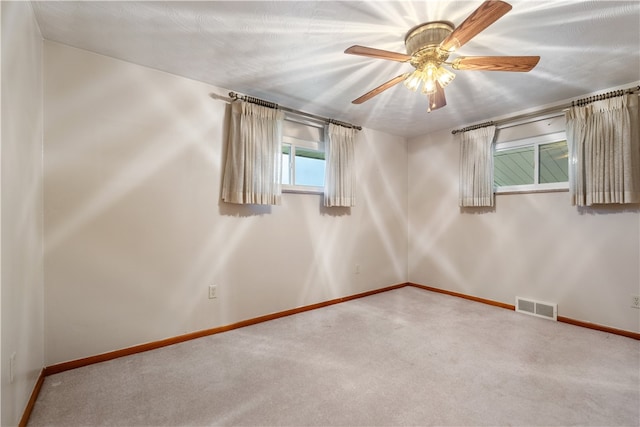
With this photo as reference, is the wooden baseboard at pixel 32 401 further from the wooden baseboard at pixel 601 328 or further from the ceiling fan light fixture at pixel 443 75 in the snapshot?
the wooden baseboard at pixel 601 328

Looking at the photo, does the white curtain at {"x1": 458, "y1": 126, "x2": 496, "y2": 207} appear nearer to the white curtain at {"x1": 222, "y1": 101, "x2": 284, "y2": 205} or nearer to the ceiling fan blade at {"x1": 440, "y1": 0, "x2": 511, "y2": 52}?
the ceiling fan blade at {"x1": 440, "y1": 0, "x2": 511, "y2": 52}

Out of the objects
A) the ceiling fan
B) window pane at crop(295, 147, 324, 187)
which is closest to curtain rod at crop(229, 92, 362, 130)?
window pane at crop(295, 147, 324, 187)

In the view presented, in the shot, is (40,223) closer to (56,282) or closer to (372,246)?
(56,282)

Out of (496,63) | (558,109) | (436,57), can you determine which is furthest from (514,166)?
(436,57)

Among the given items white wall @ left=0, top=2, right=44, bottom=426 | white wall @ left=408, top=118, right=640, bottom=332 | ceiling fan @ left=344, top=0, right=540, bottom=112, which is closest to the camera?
white wall @ left=0, top=2, right=44, bottom=426

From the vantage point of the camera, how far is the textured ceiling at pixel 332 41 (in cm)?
167

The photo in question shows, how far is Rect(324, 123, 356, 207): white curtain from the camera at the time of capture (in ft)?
11.1

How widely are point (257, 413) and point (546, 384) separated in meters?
1.83

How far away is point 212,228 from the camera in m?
2.65

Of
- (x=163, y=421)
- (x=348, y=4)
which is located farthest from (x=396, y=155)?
(x=163, y=421)

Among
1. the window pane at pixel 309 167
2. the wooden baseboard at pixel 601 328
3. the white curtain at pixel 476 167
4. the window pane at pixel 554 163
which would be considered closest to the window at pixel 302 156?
the window pane at pixel 309 167

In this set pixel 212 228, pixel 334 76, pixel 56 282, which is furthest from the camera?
pixel 212 228

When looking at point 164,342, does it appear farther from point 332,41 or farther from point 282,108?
point 332,41

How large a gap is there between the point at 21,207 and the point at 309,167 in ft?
8.32
